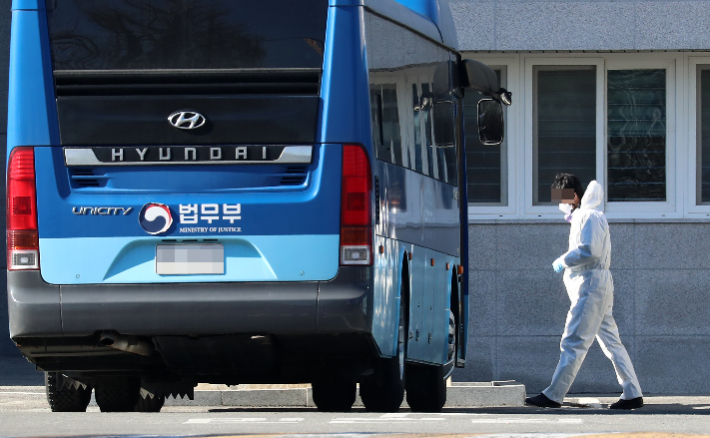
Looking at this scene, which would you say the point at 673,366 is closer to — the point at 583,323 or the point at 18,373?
the point at 583,323

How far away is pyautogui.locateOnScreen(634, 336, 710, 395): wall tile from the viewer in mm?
16672

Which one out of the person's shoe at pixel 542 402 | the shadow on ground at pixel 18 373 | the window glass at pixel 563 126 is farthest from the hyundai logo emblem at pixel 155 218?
the window glass at pixel 563 126

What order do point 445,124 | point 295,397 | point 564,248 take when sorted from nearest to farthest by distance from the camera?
point 445,124
point 295,397
point 564,248

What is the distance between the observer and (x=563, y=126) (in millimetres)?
17203

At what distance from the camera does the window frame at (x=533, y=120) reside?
17.0m

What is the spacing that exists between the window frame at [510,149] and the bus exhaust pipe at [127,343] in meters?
8.66

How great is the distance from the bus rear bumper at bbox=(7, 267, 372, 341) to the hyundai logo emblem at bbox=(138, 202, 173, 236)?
0.30 m

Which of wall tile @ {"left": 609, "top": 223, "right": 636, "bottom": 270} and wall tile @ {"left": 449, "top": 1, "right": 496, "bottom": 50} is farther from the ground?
wall tile @ {"left": 449, "top": 1, "right": 496, "bottom": 50}

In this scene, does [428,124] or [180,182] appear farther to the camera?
[428,124]

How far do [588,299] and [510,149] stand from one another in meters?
4.79

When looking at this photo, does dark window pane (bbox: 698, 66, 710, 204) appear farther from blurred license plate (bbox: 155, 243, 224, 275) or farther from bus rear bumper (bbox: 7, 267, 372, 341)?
blurred license plate (bbox: 155, 243, 224, 275)

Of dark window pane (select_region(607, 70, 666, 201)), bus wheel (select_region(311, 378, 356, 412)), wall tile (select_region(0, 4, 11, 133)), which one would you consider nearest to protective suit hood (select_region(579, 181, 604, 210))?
bus wheel (select_region(311, 378, 356, 412))

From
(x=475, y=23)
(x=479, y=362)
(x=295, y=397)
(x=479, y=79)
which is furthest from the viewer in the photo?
(x=479, y=362)

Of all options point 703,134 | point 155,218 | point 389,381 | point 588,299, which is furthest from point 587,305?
point 703,134
